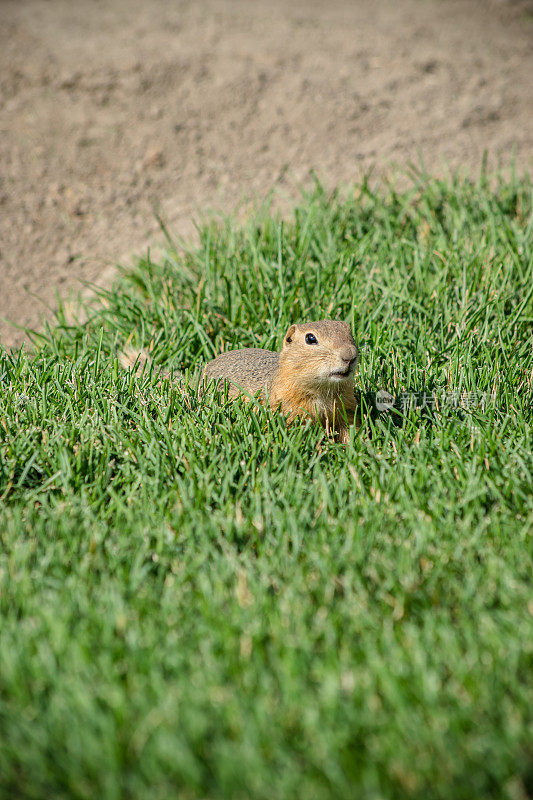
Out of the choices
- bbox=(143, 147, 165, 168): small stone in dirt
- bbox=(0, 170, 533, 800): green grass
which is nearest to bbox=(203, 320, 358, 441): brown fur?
bbox=(0, 170, 533, 800): green grass

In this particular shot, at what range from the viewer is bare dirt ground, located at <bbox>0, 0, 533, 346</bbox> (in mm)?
5165

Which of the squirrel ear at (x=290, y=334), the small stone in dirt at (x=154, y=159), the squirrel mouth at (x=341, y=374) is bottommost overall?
the squirrel mouth at (x=341, y=374)

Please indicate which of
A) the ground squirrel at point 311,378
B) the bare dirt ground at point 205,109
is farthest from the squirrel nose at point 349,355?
the bare dirt ground at point 205,109

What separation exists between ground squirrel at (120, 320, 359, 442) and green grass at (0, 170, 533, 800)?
0.35 feet

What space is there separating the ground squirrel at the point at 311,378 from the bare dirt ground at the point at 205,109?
188 centimetres

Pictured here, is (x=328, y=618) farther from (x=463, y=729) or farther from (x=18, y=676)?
(x=18, y=676)

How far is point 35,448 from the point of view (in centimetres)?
293

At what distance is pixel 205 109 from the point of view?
5.82m

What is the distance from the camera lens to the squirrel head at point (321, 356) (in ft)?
9.40

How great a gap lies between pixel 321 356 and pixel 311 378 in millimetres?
118

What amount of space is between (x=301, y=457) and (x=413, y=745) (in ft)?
4.52

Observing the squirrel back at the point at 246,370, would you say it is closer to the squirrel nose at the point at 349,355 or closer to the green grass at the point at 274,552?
the green grass at the point at 274,552

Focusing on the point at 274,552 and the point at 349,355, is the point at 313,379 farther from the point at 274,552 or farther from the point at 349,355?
the point at 274,552

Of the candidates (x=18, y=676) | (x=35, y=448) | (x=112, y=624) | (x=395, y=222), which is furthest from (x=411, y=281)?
(x=18, y=676)
